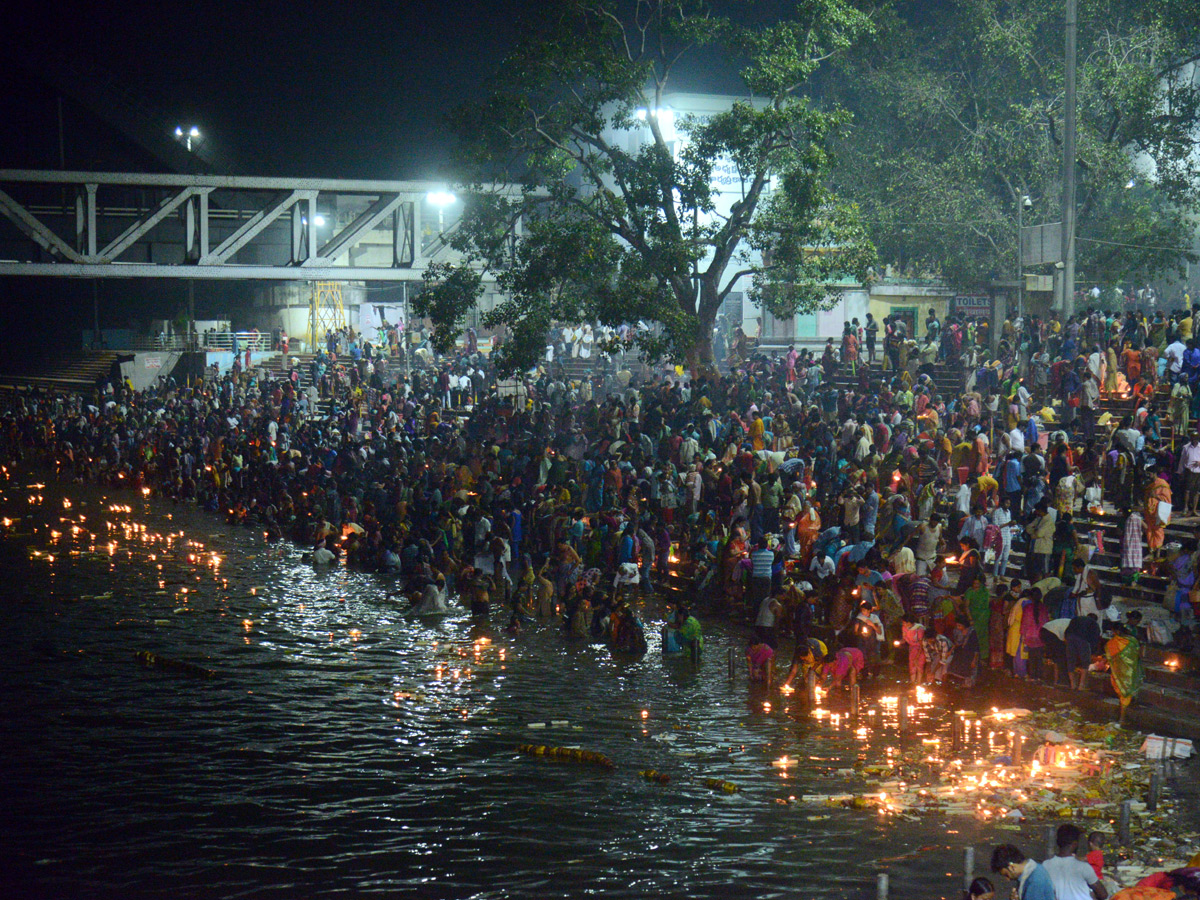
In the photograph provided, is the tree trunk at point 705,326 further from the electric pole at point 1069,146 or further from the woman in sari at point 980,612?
the woman in sari at point 980,612

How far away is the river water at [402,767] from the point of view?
1124 centimetres

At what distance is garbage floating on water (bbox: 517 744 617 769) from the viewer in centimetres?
1396

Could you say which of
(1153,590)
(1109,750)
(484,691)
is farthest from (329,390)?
(1109,750)

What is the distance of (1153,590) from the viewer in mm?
17891

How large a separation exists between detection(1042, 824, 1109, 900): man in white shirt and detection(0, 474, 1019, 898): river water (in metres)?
2.12

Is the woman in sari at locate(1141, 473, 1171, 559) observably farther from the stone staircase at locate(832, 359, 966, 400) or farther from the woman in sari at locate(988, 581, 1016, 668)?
the stone staircase at locate(832, 359, 966, 400)

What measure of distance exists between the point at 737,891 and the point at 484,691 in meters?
6.56

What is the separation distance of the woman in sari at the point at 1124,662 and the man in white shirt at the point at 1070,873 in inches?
243

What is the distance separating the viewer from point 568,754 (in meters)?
14.2

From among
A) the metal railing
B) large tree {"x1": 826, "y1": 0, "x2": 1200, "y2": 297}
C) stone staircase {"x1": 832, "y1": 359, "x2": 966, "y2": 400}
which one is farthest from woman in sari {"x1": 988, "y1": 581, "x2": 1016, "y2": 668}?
the metal railing

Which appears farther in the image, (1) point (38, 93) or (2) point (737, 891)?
(1) point (38, 93)

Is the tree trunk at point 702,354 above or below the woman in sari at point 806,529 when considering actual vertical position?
above

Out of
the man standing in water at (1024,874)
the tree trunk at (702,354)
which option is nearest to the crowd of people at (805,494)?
the tree trunk at (702,354)

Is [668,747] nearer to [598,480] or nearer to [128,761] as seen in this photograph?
[128,761]
